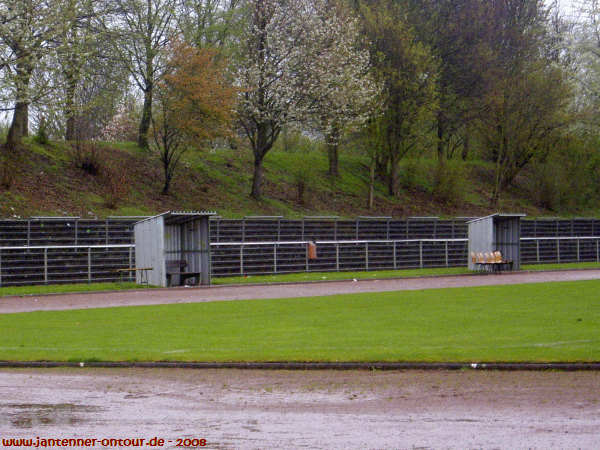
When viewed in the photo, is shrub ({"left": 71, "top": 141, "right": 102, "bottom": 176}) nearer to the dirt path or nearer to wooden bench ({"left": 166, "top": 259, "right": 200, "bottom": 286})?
wooden bench ({"left": 166, "top": 259, "right": 200, "bottom": 286})

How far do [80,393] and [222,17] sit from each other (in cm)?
3882

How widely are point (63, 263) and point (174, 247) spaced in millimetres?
A: 4102

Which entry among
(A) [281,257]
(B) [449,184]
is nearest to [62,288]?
(A) [281,257]

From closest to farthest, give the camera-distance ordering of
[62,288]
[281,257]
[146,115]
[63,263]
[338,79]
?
[62,288] → [63,263] → [281,257] → [146,115] → [338,79]

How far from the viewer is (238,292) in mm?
26969

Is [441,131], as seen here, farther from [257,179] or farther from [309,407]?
[309,407]

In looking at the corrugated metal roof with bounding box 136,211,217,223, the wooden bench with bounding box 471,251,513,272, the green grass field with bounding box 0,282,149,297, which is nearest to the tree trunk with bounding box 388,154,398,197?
the wooden bench with bounding box 471,251,513,272

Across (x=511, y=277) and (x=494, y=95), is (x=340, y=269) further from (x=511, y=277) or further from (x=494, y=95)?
(x=494, y=95)

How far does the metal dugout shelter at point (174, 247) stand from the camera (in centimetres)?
2914

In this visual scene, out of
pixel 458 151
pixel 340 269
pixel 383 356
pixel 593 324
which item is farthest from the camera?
pixel 458 151

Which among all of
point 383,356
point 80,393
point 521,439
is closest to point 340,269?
point 383,356

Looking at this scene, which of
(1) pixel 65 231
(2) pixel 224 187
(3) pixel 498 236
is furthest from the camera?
(2) pixel 224 187

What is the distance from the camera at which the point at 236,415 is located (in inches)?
354

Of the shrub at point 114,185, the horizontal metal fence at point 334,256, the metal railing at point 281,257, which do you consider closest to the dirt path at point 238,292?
the metal railing at point 281,257
